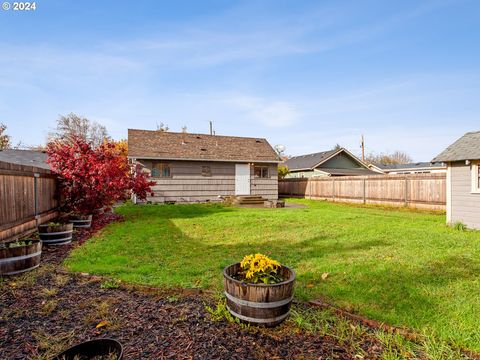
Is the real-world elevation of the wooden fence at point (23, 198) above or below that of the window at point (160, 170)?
below

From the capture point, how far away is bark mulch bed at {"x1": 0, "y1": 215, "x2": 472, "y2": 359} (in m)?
2.24

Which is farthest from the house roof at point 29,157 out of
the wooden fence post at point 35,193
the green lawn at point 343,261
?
the green lawn at point 343,261

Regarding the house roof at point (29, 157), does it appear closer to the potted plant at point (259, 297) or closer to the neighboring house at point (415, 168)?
the potted plant at point (259, 297)

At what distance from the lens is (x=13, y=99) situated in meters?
16.5

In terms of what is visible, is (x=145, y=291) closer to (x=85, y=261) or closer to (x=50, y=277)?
(x=50, y=277)

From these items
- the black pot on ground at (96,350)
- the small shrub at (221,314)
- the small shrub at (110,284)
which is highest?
the black pot on ground at (96,350)

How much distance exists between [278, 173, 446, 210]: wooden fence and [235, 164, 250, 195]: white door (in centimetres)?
549

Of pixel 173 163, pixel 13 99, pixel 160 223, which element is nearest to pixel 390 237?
pixel 160 223

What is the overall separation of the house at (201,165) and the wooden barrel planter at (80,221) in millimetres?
6977

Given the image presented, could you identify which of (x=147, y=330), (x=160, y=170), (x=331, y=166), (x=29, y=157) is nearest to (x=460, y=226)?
(x=147, y=330)

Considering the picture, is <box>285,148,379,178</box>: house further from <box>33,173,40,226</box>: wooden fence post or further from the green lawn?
<box>33,173,40,226</box>: wooden fence post

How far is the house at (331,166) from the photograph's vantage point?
24.8 meters

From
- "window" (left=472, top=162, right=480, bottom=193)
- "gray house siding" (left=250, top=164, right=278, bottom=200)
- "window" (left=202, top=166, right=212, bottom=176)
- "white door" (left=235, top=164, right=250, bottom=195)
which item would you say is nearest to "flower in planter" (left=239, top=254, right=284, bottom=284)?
"window" (left=472, top=162, right=480, bottom=193)

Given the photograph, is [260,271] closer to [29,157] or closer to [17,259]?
[17,259]
